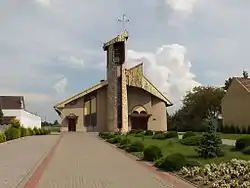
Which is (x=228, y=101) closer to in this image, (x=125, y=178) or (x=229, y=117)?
(x=229, y=117)

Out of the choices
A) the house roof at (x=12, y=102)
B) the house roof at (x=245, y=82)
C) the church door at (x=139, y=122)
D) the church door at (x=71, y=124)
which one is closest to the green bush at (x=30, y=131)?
the church door at (x=71, y=124)

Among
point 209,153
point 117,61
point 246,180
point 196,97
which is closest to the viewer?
point 246,180

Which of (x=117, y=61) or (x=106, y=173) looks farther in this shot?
(x=117, y=61)

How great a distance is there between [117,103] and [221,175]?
168 ft

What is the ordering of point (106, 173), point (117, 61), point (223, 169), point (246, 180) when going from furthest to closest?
point (117, 61), point (106, 173), point (223, 169), point (246, 180)

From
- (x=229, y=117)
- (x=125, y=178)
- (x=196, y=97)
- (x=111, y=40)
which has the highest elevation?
(x=111, y=40)

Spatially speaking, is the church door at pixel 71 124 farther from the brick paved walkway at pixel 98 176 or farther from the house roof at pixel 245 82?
the brick paved walkway at pixel 98 176

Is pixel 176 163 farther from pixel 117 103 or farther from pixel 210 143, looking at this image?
pixel 117 103

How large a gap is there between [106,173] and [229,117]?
44.6 meters

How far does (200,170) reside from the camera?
13523 millimetres

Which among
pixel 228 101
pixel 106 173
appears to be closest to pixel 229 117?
pixel 228 101

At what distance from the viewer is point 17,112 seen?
203 feet

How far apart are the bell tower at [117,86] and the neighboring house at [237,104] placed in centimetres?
1443

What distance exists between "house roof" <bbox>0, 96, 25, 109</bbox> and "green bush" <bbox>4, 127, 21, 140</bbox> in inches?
1344
